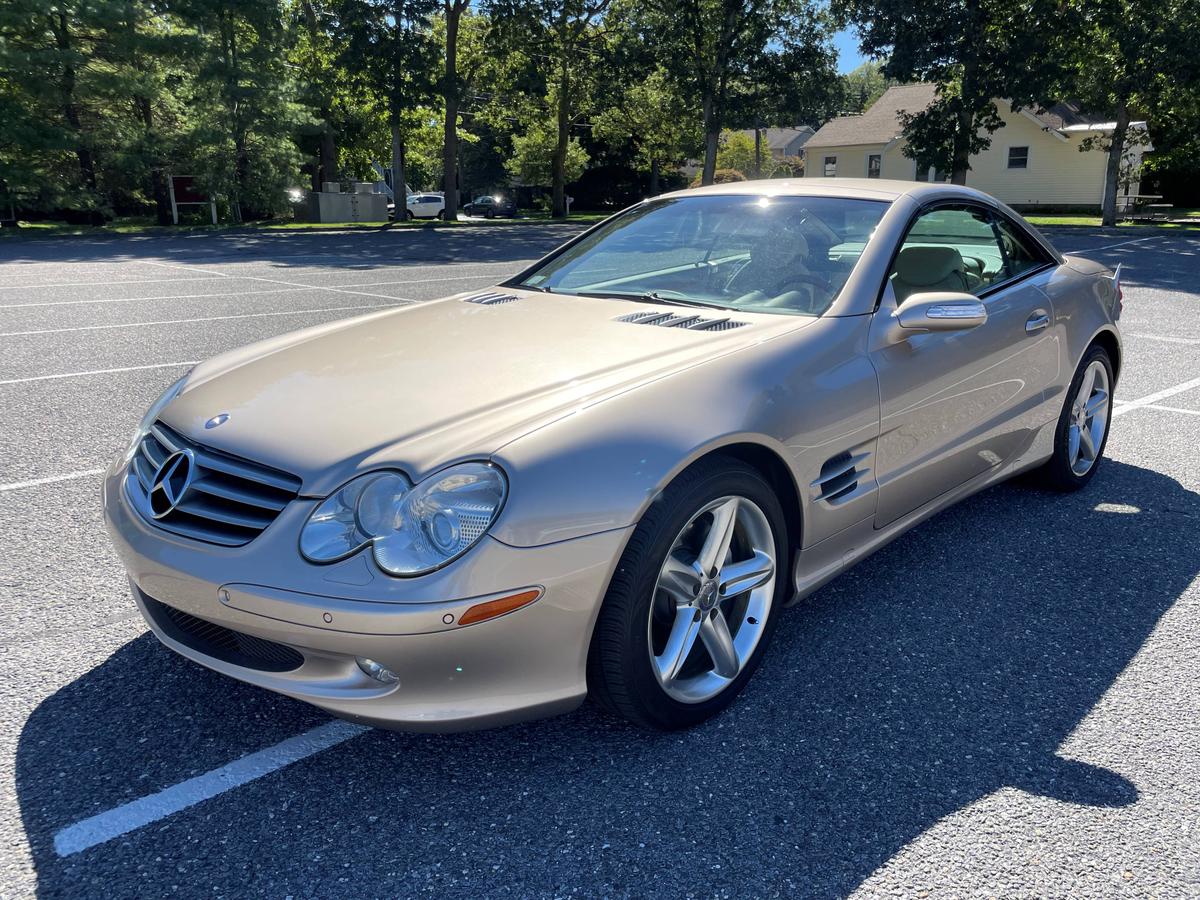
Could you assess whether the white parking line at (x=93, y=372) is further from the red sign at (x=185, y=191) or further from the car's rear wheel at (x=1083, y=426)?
the red sign at (x=185, y=191)

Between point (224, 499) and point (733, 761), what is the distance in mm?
1477

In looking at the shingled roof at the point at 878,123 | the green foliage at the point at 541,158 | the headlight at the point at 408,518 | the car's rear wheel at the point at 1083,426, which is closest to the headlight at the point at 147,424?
the headlight at the point at 408,518

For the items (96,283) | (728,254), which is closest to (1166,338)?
(728,254)

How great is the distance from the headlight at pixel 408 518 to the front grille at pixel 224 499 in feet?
0.49

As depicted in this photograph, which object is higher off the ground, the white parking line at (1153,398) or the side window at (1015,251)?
the side window at (1015,251)

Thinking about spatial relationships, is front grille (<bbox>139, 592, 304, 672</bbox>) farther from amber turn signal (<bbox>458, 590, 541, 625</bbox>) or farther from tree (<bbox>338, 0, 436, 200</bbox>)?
tree (<bbox>338, 0, 436, 200</bbox>)

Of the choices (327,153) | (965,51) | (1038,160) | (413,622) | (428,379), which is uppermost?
(965,51)

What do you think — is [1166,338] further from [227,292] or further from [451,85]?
[451,85]

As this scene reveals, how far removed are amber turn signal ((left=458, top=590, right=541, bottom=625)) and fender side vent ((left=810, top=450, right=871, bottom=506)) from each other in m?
1.07

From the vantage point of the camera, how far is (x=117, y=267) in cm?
1647

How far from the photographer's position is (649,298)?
3566mm

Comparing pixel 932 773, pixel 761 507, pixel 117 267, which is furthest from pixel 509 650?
pixel 117 267

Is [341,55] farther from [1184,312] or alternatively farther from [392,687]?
[392,687]

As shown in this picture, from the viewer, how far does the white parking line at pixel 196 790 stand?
220 cm
